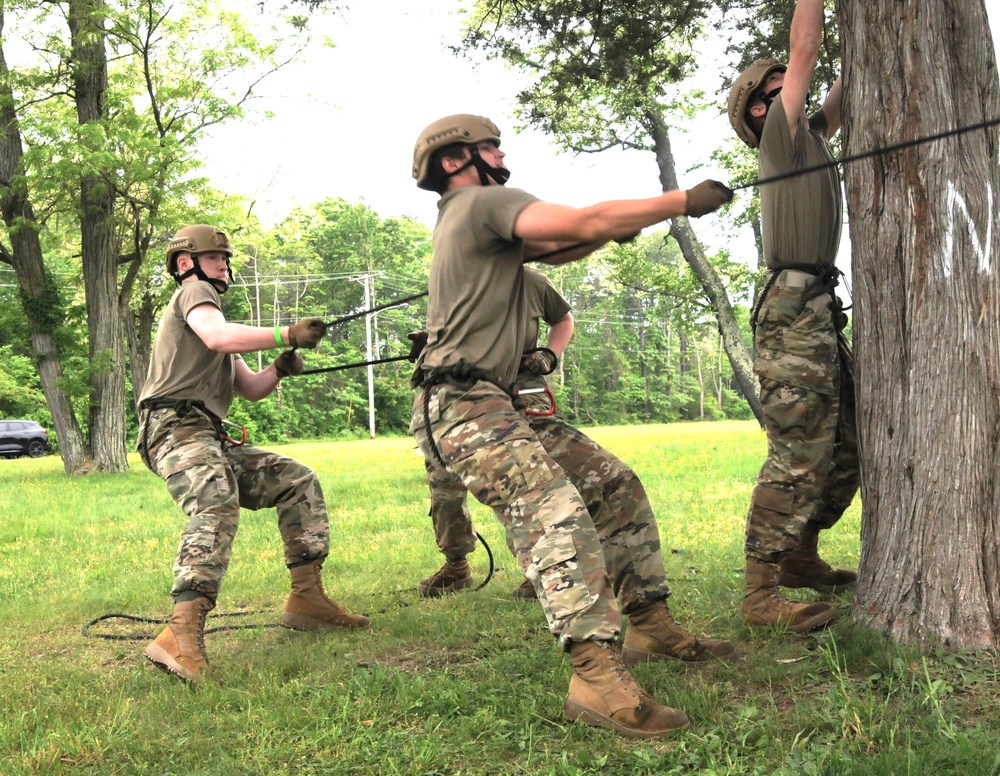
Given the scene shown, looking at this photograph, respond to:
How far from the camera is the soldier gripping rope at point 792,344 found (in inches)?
172

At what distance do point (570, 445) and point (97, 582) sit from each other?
4.94 meters

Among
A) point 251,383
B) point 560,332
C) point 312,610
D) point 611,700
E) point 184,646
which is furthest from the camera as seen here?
point 560,332

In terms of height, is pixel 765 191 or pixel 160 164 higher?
pixel 160 164

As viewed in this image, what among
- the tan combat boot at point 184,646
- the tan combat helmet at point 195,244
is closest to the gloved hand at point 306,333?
the tan combat helmet at point 195,244

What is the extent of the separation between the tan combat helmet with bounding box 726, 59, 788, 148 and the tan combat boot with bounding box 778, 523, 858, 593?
85.2 inches

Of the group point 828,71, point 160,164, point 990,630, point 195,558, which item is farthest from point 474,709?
point 160,164

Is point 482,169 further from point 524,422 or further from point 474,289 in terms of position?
point 524,422

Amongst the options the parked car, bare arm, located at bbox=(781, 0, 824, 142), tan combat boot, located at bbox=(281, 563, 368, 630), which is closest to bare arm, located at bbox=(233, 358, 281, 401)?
tan combat boot, located at bbox=(281, 563, 368, 630)

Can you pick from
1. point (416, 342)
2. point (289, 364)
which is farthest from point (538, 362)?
point (289, 364)

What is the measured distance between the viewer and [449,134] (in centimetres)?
406

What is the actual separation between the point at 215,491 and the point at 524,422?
76.8 inches

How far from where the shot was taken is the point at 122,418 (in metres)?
20.3

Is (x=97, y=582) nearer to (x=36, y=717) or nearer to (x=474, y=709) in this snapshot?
(x=36, y=717)

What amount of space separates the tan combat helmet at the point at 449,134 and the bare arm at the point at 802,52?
4.38ft
